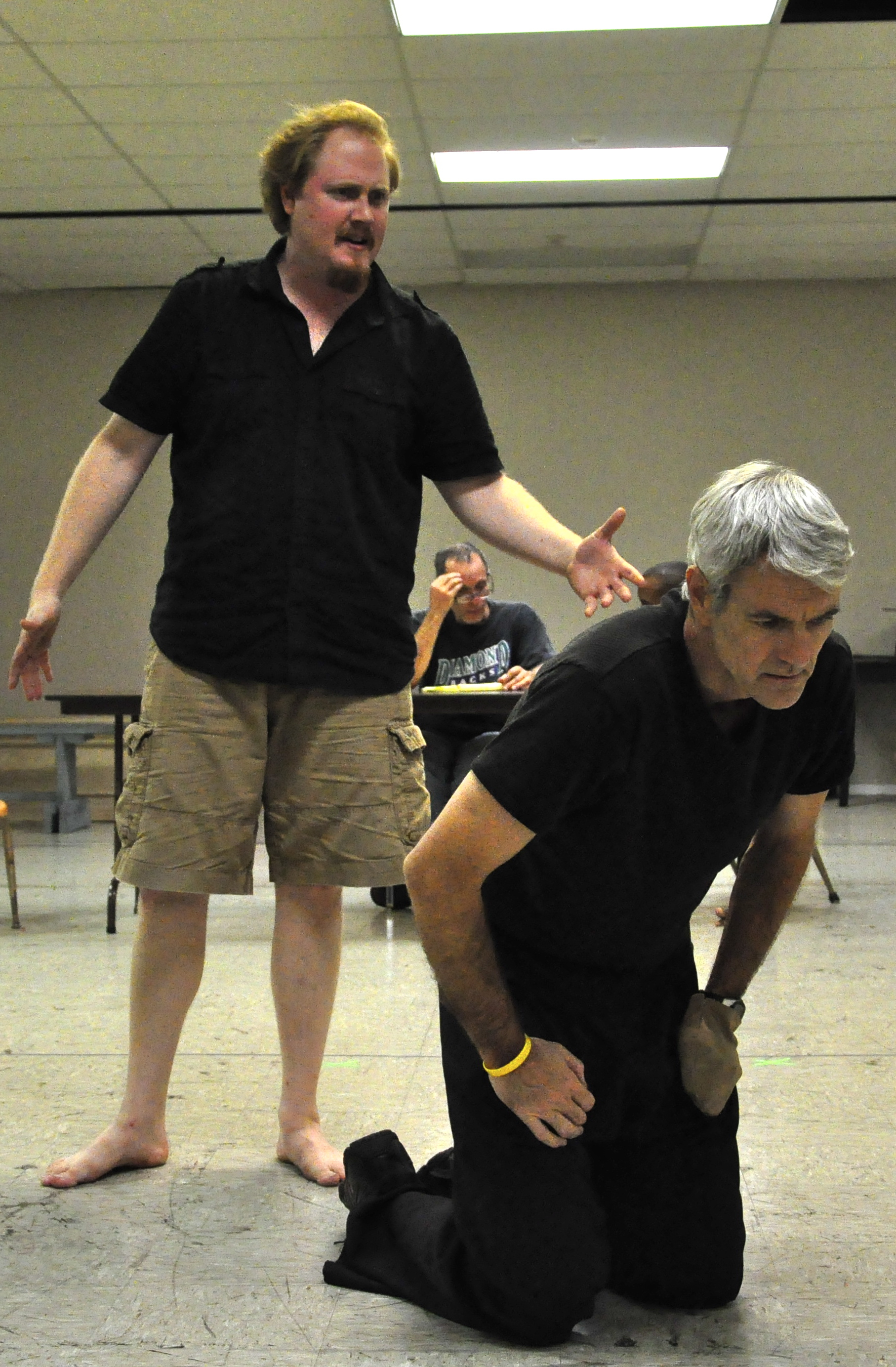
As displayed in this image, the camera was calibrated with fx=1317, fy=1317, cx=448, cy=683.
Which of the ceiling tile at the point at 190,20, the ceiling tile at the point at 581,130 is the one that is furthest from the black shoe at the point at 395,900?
the ceiling tile at the point at 581,130

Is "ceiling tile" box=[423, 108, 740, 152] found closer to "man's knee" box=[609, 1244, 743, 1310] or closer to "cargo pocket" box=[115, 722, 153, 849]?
"cargo pocket" box=[115, 722, 153, 849]

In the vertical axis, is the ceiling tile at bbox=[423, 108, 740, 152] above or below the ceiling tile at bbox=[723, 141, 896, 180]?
below

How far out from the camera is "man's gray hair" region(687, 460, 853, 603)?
124cm

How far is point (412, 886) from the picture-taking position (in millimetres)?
1348

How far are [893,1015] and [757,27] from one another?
361 centimetres

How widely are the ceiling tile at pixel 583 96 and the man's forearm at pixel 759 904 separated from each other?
4.32m

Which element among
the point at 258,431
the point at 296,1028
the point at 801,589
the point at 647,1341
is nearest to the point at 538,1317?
the point at 647,1341

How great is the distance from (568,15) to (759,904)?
3.99 metres

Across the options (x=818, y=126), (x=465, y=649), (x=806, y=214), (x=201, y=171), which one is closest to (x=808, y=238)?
(x=806, y=214)

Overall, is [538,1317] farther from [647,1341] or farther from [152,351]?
[152,351]

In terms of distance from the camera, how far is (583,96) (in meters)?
5.31

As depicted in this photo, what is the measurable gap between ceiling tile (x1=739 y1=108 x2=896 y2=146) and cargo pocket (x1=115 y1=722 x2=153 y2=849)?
4.60 metres

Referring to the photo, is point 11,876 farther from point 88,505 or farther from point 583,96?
point 583,96

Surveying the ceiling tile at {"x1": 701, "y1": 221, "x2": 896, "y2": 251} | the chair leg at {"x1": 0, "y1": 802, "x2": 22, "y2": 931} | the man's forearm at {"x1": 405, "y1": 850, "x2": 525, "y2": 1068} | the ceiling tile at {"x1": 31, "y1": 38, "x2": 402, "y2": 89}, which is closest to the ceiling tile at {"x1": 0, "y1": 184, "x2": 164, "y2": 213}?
the ceiling tile at {"x1": 31, "y1": 38, "x2": 402, "y2": 89}
